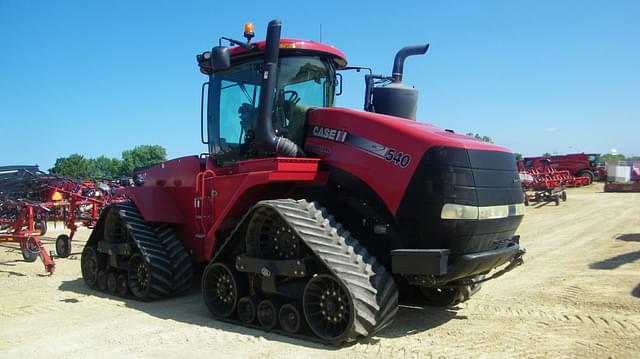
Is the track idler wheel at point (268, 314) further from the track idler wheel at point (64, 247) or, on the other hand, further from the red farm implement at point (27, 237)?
the track idler wheel at point (64, 247)

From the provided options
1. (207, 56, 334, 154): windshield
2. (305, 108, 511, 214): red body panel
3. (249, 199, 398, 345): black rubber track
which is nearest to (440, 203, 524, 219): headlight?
(305, 108, 511, 214): red body panel

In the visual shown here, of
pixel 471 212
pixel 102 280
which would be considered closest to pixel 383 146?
pixel 471 212

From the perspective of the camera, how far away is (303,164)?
602 centimetres

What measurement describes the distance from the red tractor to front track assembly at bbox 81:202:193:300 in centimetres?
2

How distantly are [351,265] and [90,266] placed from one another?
530 centimetres

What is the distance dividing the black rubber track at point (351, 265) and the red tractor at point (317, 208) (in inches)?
0.5

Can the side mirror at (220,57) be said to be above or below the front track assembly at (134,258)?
above

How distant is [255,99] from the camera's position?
6.75 m

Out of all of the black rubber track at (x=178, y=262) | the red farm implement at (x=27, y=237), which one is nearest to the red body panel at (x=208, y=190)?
the black rubber track at (x=178, y=262)

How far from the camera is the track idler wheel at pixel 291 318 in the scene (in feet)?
18.1

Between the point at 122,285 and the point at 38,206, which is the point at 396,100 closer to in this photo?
the point at 122,285

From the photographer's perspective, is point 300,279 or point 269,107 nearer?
point 300,279

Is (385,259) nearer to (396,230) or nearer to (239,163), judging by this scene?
(396,230)

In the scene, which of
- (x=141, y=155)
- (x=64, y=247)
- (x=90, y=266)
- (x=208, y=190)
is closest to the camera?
(x=208, y=190)
